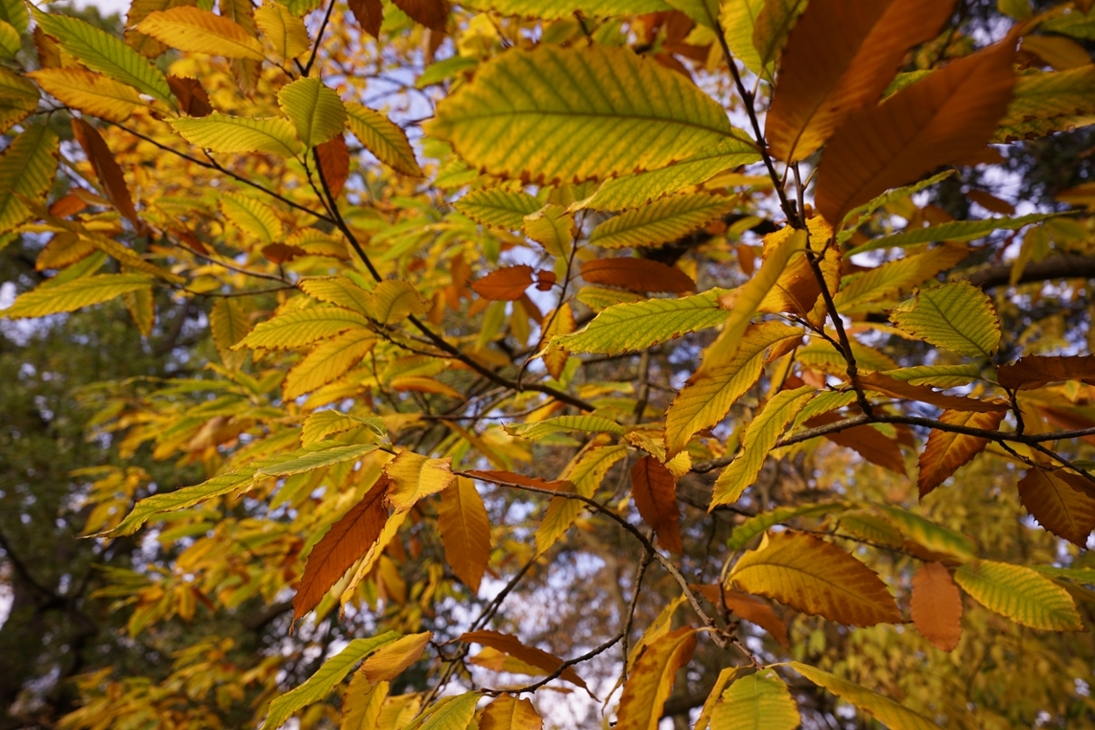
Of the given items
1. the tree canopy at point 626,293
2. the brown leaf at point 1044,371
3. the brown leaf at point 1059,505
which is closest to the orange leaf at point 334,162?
the tree canopy at point 626,293

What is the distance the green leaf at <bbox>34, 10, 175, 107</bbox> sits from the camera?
24.8 inches

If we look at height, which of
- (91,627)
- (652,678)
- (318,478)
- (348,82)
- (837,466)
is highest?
(348,82)

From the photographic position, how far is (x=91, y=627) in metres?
5.69

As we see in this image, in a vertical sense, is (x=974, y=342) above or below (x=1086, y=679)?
above

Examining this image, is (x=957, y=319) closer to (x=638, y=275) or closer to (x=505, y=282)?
(x=638, y=275)

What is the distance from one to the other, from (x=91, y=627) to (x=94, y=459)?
1.90m

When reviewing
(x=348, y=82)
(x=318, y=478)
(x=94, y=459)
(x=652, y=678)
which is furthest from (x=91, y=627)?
(x=652, y=678)

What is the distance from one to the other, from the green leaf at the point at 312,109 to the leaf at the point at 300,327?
23 centimetres

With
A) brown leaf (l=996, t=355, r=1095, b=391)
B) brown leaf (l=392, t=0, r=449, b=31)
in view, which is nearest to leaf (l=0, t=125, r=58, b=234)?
brown leaf (l=392, t=0, r=449, b=31)

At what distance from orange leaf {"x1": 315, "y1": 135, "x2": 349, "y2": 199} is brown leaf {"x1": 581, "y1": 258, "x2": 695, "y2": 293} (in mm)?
394

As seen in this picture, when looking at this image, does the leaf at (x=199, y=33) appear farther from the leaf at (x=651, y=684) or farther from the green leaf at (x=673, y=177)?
the leaf at (x=651, y=684)

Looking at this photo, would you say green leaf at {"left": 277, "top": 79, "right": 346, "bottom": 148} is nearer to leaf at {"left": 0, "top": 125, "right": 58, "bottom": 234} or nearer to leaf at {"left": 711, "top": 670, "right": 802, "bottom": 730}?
leaf at {"left": 0, "top": 125, "right": 58, "bottom": 234}

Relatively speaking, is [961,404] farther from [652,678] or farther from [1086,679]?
[1086,679]

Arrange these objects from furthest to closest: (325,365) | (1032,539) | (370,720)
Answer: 1. (1032,539)
2. (325,365)
3. (370,720)
